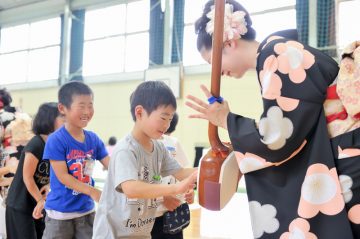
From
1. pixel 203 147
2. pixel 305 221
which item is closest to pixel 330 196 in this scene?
pixel 305 221

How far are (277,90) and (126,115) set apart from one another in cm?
618

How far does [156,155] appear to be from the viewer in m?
1.49

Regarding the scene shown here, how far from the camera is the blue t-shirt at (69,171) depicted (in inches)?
68.1

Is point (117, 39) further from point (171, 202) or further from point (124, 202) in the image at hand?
point (124, 202)

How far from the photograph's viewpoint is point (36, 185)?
6.65 ft

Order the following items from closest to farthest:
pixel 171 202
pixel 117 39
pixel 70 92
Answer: pixel 171 202, pixel 70 92, pixel 117 39

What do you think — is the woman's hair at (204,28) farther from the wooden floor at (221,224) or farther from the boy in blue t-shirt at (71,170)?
the wooden floor at (221,224)

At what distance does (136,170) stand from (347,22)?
14.3 ft

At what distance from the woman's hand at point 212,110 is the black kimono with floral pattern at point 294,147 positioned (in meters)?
0.05

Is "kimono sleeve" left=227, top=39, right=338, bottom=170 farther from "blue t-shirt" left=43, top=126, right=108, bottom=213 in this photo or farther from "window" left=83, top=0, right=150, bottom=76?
"window" left=83, top=0, right=150, bottom=76

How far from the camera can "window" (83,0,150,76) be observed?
6852 mm

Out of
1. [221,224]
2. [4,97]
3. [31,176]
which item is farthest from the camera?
[221,224]

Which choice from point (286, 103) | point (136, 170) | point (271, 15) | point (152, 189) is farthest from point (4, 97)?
point (271, 15)

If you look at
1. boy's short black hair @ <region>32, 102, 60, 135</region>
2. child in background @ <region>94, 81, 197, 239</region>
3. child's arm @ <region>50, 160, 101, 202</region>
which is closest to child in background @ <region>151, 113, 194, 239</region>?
child in background @ <region>94, 81, 197, 239</region>
